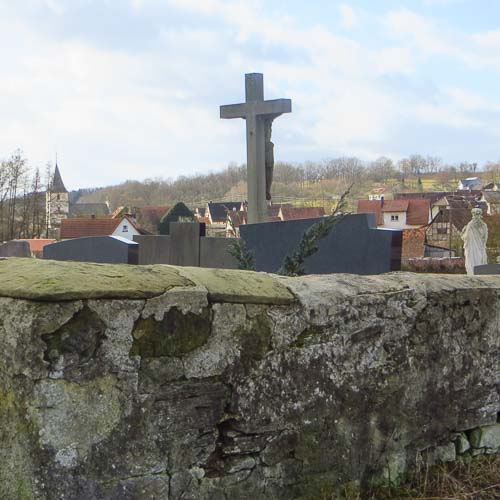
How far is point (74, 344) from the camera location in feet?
5.53

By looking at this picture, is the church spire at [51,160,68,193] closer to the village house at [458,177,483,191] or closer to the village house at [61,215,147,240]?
the village house at [61,215,147,240]

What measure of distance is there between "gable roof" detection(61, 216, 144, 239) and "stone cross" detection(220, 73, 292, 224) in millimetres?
18794

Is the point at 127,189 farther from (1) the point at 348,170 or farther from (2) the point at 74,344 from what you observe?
(2) the point at 74,344

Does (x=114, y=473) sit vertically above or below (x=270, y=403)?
below

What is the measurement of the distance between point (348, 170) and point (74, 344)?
258 feet

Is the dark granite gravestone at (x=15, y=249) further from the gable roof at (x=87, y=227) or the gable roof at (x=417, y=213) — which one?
the gable roof at (x=417, y=213)

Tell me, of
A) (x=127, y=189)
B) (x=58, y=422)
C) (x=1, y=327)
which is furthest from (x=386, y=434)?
(x=127, y=189)

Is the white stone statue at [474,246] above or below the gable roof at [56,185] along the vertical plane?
below

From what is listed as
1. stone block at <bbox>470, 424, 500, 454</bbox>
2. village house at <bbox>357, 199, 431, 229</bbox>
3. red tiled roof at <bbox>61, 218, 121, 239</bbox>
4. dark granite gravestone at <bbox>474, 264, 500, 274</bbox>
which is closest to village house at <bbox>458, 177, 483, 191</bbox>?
village house at <bbox>357, 199, 431, 229</bbox>

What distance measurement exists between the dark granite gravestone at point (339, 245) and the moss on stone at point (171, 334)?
3160 mm

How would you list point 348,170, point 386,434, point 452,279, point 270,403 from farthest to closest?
point 348,170, point 452,279, point 386,434, point 270,403

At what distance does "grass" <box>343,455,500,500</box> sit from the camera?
2154 millimetres

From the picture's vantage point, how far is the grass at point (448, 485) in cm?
215

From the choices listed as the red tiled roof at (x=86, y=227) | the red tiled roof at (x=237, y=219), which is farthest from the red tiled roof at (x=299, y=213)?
the red tiled roof at (x=237, y=219)
